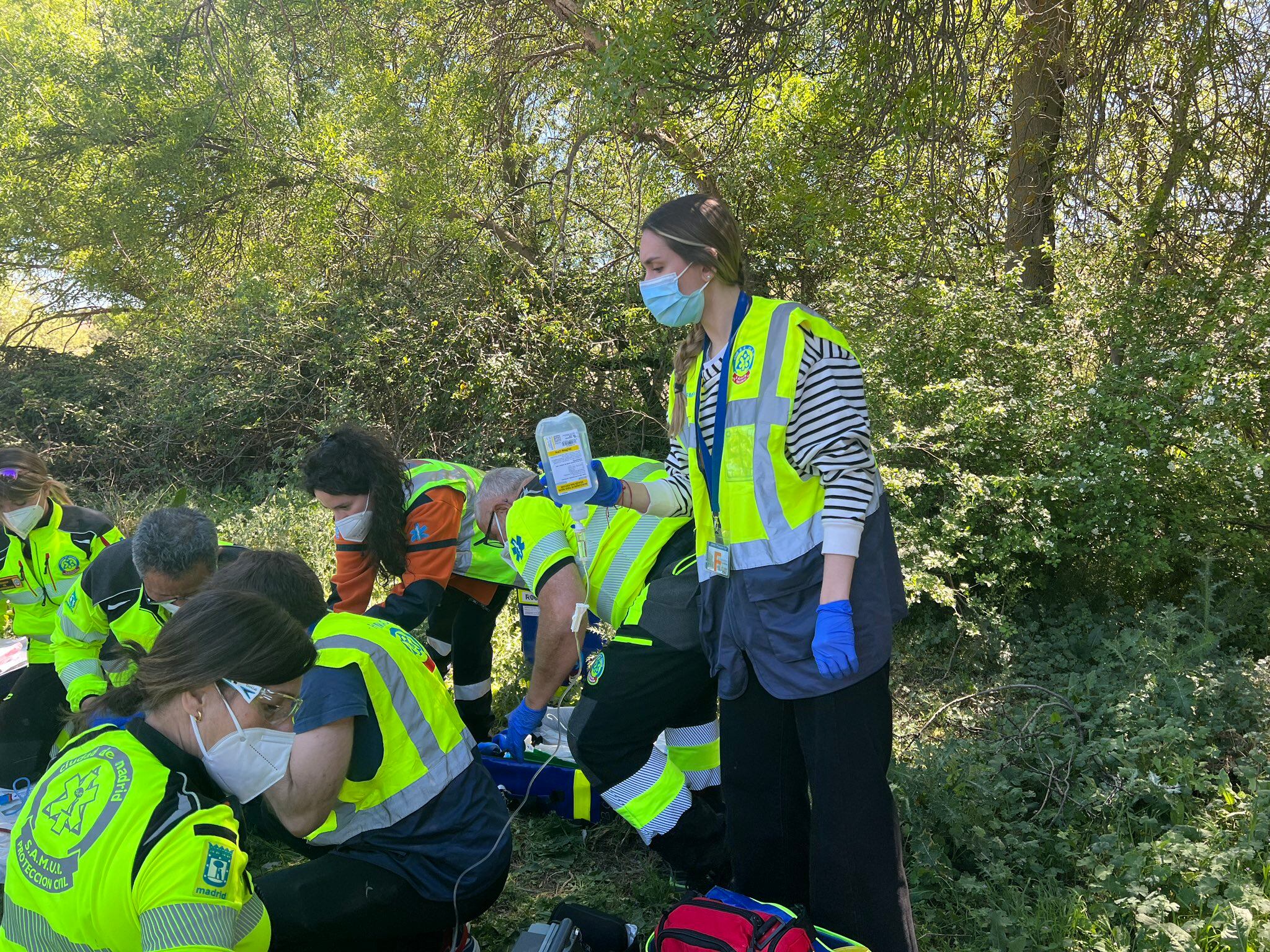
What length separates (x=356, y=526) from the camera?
3.73m

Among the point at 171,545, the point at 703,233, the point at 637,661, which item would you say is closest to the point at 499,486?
the point at 637,661

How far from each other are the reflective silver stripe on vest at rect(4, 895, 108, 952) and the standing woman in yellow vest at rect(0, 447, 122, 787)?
2335 millimetres

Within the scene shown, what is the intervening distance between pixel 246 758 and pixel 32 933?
1.42 feet

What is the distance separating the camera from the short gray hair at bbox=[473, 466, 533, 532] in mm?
3463

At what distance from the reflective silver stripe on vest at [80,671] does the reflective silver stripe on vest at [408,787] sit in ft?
5.12

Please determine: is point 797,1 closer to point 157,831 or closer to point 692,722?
point 692,722

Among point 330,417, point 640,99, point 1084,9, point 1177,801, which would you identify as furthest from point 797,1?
point 330,417

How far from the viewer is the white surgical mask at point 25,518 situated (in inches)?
154

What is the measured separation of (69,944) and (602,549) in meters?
1.82

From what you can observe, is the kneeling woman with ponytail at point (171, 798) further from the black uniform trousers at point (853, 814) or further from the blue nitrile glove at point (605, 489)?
the black uniform trousers at point (853, 814)

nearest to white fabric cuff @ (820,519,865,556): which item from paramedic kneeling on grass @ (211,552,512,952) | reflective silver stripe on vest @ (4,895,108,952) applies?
paramedic kneeling on grass @ (211,552,512,952)

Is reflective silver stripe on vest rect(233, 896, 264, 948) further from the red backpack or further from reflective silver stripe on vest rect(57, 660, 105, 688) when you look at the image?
reflective silver stripe on vest rect(57, 660, 105, 688)

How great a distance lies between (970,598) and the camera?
4711 millimetres

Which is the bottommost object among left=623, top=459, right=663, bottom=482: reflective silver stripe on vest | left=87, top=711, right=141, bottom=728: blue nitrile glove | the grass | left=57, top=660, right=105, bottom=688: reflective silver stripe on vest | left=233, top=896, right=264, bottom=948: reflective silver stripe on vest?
the grass
